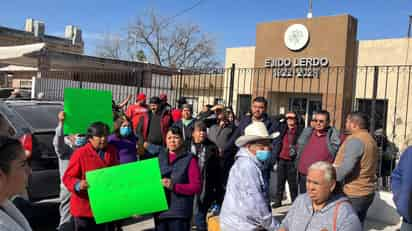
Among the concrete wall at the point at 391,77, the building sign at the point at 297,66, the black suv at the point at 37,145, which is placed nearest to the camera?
the black suv at the point at 37,145

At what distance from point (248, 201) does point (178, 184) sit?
84 centimetres

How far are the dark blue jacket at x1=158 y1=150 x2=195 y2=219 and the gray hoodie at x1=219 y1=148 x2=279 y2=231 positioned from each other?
2.21 ft

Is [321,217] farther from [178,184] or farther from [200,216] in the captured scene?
[200,216]

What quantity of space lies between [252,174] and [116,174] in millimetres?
1173

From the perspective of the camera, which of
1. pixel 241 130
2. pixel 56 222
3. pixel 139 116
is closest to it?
pixel 56 222

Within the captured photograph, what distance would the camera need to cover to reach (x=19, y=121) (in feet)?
15.8

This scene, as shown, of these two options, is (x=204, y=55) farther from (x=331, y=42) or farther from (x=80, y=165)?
(x=80, y=165)

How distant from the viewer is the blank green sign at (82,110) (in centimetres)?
416

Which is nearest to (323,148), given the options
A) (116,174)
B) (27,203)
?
(116,174)

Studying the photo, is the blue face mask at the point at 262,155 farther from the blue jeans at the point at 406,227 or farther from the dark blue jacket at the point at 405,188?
the blue jeans at the point at 406,227

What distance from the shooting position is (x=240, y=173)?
10.1 ft

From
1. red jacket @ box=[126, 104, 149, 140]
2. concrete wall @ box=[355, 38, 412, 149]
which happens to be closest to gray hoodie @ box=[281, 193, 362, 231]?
red jacket @ box=[126, 104, 149, 140]

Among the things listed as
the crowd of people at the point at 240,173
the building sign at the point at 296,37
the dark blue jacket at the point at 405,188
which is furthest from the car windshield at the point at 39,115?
the building sign at the point at 296,37

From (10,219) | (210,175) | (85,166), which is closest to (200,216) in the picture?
(210,175)
